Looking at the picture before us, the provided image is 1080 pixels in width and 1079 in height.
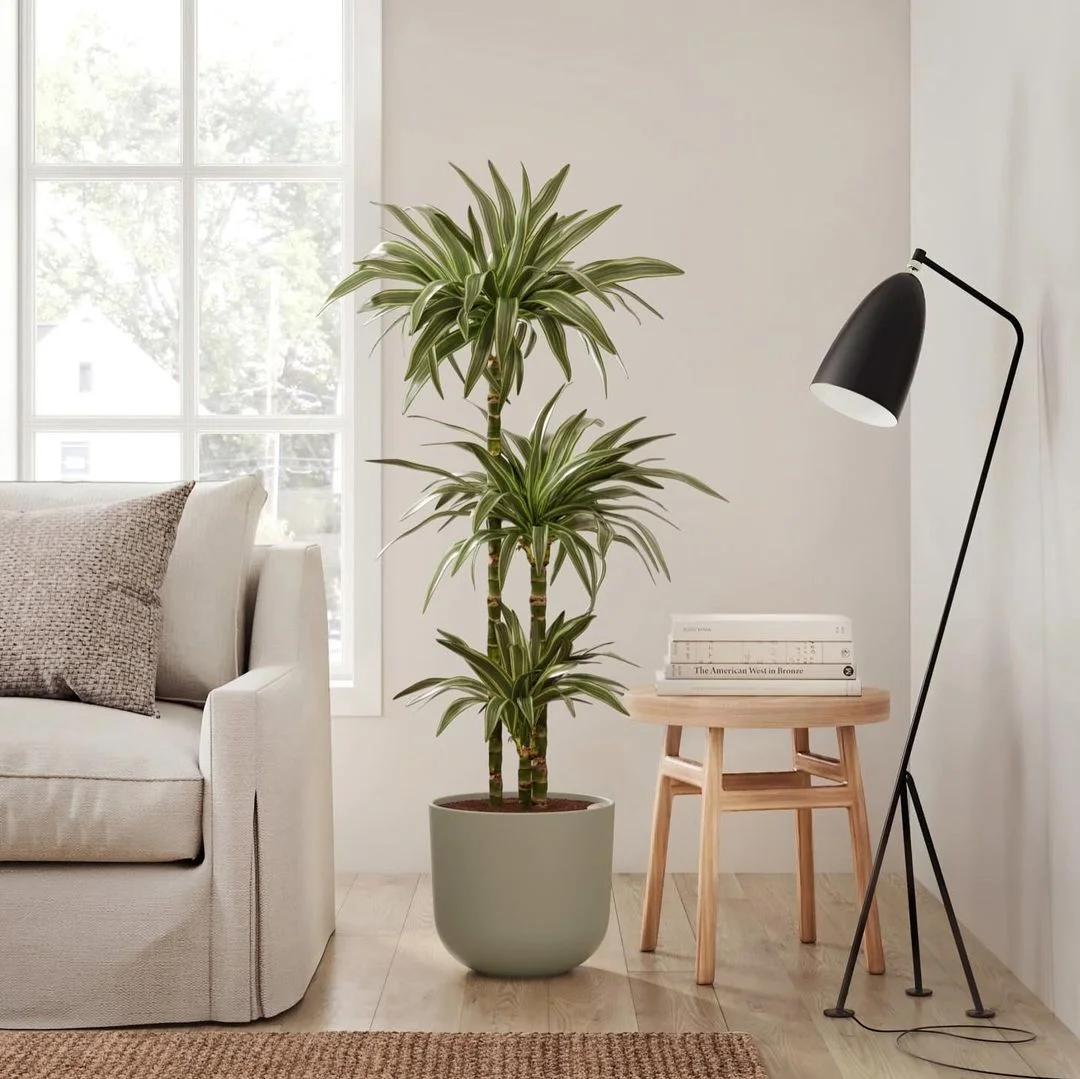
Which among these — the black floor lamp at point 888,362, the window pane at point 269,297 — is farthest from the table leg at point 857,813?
the window pane at point 269,297

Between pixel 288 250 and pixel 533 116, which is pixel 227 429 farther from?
pixel 533 116

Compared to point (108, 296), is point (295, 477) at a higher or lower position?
lower

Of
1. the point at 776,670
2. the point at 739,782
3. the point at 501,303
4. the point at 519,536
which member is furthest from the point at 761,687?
the point at 501,303

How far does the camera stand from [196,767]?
219 cm

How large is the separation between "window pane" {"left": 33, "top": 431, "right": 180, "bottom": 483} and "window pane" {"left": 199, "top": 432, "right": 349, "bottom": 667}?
3.8 inches

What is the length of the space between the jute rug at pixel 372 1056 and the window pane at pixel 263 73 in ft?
7.82

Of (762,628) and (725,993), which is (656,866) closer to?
(725,993)

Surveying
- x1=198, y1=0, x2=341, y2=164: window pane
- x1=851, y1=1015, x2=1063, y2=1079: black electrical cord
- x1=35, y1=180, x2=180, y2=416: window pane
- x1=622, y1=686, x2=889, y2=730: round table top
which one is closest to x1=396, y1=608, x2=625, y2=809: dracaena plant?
x1=622, y1=686, x2=889, y2=730: round table top

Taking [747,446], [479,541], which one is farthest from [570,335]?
[479,541]

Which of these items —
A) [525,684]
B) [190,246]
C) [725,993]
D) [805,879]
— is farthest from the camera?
[190,246]

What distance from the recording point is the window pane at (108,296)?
3.56 metres

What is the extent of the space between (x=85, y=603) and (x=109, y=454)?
121 centimetres

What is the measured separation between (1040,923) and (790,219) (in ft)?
6.19

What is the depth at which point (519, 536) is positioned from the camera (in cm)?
249
